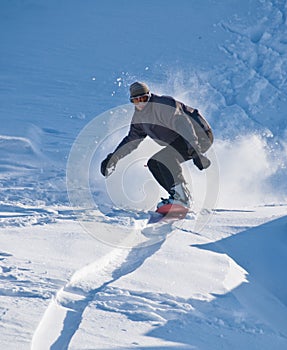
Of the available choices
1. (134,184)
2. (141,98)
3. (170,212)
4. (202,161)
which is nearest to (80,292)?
(202,161)

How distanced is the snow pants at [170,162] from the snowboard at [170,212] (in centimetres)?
22

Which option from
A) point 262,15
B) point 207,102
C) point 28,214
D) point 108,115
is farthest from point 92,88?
point 28,214

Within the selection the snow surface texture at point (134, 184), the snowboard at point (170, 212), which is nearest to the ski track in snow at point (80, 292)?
the snow surface texture at point (134, 184)

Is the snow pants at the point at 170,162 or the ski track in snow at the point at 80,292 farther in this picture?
the snow pants at the point at 170,162

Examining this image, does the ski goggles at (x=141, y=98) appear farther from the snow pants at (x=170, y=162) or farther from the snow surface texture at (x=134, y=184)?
the snow surface texture at (x=134, y=184)

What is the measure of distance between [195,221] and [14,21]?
14.5 metres

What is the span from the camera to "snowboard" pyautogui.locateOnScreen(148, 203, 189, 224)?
211 inches

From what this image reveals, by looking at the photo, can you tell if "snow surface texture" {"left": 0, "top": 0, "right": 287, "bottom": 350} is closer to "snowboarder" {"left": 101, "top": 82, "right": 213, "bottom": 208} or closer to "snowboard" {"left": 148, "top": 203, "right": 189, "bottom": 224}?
"snowboard" {"left": 148, "top": 203, "right": 189, "bottom": 224}

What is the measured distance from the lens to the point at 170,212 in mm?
5379

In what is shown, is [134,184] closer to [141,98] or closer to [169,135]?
[169,135]

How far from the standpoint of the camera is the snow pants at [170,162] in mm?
5332

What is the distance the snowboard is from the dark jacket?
0.61 m

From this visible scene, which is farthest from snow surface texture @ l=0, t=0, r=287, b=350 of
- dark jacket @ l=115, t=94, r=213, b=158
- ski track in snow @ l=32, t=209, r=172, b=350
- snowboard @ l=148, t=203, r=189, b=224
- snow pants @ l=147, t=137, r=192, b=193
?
dark jacket @ l=115, t=94, r=213, b=158

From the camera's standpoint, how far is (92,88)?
1362 cm
